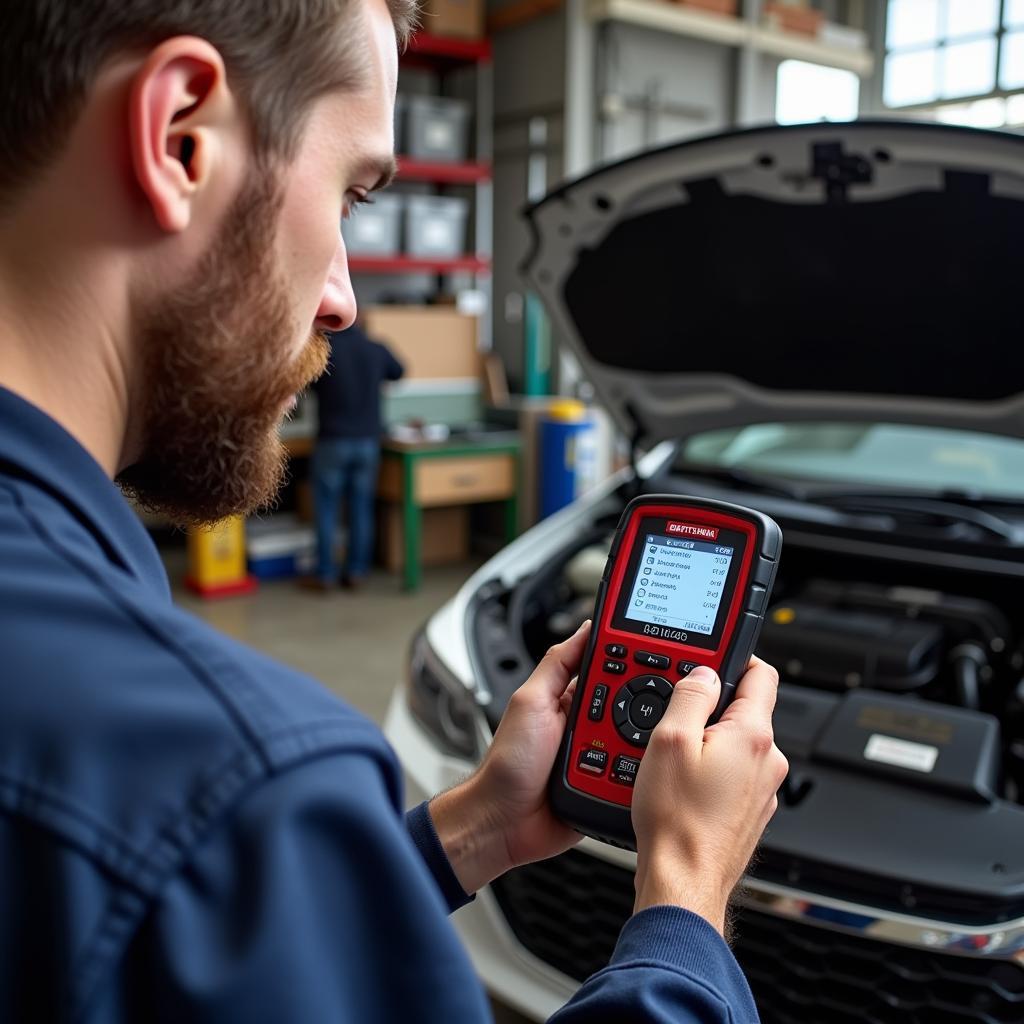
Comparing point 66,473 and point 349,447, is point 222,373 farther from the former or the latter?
point 349,447

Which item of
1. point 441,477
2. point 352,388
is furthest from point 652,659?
point 441,477

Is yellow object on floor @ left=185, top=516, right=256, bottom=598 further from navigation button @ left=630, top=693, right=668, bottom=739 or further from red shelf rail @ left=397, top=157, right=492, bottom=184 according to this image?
navigation button @ left=630, top=693, right=668, bottom=739

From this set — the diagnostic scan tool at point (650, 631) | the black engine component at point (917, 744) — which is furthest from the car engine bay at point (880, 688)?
the diagnostic scan tool at point (650, 631)

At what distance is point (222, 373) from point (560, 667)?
19.4 inches

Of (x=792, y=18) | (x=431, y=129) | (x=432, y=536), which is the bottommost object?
(x=432, y=536)

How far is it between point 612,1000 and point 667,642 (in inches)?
16.6

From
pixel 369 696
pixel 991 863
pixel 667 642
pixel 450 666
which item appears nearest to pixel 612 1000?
pixel 667 642

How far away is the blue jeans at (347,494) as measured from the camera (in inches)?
202

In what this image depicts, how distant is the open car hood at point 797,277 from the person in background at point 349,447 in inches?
115

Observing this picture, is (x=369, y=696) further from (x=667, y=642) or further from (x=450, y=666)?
(x=667, y=642)

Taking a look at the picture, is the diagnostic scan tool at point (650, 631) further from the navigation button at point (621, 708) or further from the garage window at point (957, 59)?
the garage window at point (957, 59)

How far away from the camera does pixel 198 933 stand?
0.44 meters

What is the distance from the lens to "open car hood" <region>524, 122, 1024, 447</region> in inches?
69.3

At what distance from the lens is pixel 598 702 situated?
37.7 inches
